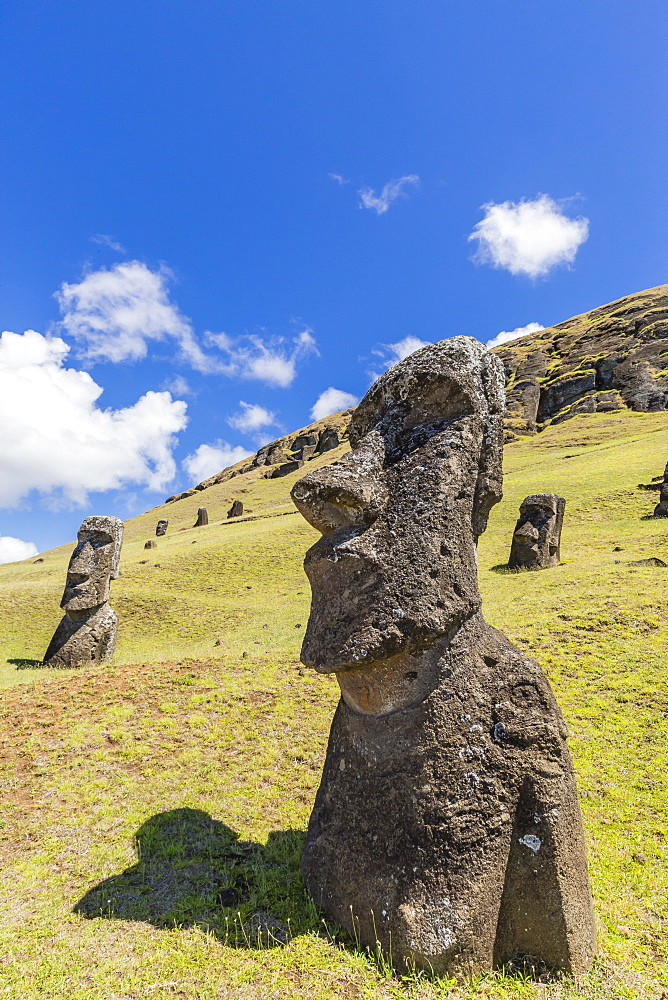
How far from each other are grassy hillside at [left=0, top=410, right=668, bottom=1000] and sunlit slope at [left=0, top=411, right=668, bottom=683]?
352 millimetres

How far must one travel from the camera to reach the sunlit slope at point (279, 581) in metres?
14.5

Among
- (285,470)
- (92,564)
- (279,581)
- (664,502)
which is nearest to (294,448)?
(285,470)

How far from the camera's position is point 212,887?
4590 mm

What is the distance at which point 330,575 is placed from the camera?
165 inches

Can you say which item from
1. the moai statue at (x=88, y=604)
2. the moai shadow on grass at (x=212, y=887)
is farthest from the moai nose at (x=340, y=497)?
the moai statue at (x=88, y=604)

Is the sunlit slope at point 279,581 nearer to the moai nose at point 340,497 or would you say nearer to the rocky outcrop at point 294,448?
the moai nose at point 340,497

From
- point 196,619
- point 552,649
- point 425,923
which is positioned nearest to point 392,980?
point 425,923

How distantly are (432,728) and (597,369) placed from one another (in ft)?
317

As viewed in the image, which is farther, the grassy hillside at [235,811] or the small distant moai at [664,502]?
the small distant moai at [664,502]

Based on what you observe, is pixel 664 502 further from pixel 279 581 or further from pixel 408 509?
pixel 408 509

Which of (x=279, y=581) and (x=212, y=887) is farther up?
(x=279, y=581)

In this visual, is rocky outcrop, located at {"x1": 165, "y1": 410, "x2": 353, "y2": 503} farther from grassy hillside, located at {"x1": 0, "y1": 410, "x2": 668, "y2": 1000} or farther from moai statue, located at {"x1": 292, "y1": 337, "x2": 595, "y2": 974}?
moai statue, located at {"x1": 292, "y1": 337, "x2": 595, "y2": 974}

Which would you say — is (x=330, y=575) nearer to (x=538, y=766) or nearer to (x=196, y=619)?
(x=538, y=766)

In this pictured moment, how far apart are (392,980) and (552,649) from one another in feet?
25.8
